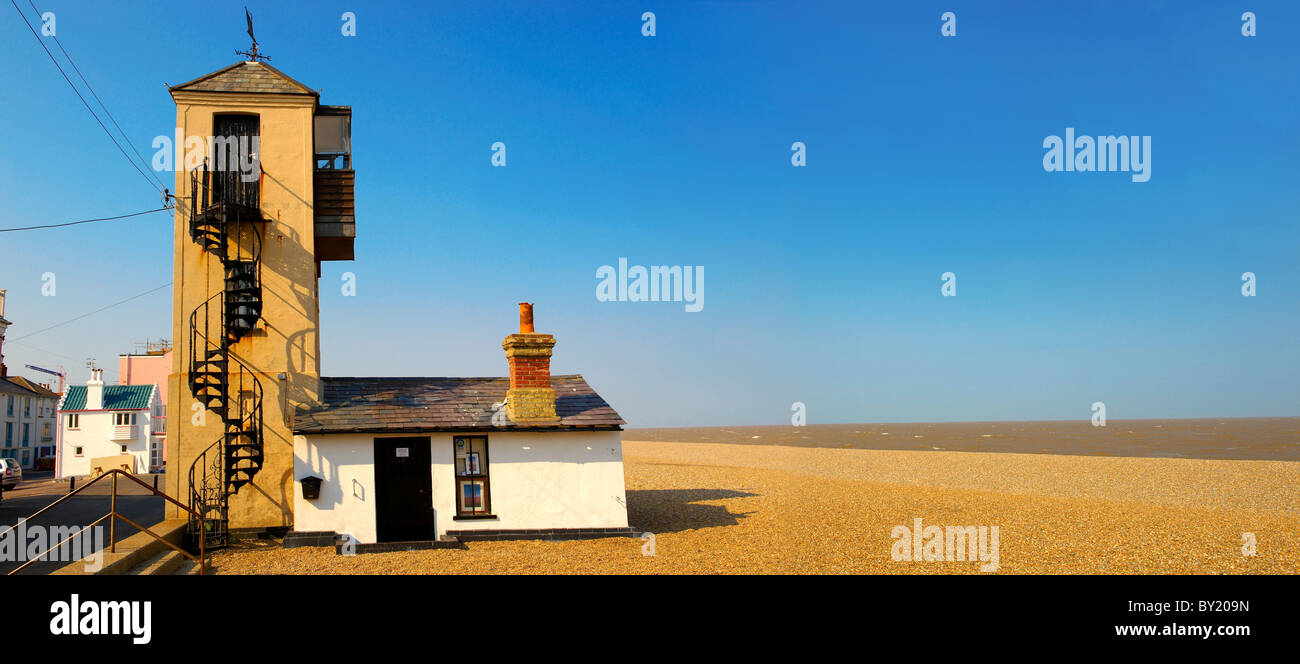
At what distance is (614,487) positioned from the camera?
14.2 meters

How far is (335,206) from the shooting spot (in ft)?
50.4

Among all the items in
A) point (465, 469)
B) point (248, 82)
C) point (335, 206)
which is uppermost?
point (248, 82)

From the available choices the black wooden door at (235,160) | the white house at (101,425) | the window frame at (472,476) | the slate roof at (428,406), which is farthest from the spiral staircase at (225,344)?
the white house at (101,425)

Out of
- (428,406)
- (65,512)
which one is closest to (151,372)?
(65,512)

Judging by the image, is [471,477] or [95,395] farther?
[95,395]

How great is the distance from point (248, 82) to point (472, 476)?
936 centimetres

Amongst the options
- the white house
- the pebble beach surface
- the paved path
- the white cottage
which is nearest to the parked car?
the paved path

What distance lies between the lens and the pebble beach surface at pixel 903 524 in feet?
38.7

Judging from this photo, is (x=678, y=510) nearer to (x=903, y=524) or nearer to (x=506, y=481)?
(x=903, y=524)

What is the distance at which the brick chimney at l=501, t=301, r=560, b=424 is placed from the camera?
1428cm
